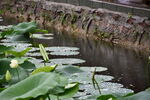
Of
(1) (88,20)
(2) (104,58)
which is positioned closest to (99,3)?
(1) (88,20)

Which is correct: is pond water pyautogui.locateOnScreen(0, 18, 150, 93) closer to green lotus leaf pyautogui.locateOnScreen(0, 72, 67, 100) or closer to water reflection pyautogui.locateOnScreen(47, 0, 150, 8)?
water reflection pyautogui.locateOnScreen(47, 0, 150, 8)

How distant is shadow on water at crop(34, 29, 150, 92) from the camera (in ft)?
17.0

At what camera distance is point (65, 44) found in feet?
24.8

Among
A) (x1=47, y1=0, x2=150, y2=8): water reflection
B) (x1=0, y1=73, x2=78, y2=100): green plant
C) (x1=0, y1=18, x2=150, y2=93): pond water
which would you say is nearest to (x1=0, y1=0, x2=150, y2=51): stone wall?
(x1=47, y1=0, x2=150, y2=8): water reflection

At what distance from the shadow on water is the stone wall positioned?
0.32m

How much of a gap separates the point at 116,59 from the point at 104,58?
17 centimetres

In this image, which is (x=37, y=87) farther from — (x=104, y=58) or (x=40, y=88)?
(x=104, y=58)

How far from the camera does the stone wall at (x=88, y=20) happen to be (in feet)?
25.0

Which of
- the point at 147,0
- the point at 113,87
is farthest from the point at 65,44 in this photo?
the point at 113,87

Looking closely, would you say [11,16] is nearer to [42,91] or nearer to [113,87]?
[113,87]

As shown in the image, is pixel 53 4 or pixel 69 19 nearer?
pixel 69 19

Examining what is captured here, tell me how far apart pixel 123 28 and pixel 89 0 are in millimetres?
1490

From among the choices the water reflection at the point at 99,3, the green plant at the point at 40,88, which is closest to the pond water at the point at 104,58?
the water reflection at the point at 99,3

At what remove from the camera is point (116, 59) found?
645 cm
